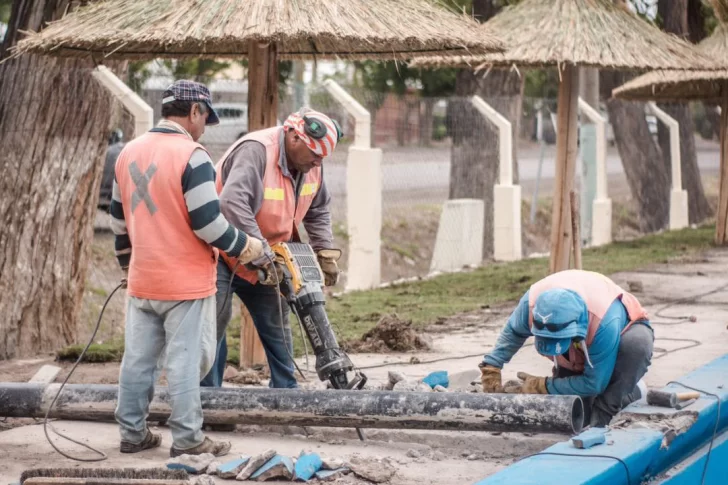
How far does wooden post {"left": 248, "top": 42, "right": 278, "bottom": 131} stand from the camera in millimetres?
8055

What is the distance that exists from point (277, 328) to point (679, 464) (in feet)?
7.73

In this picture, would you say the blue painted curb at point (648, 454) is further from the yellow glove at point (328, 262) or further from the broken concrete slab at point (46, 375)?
the broken concrete slab at point (46, 375)

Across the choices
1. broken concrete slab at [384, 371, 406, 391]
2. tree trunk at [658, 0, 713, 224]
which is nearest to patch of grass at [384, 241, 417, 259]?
tree trunk at [658, 0, 713, 224]

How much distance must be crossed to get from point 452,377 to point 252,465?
7.90 ft

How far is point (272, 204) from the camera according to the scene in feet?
21.7

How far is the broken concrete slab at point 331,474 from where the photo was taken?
5.58 m

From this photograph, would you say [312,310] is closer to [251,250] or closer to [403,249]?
[251,250]

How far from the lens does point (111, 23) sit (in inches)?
298

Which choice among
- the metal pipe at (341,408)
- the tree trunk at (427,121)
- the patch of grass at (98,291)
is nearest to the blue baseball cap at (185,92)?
the metal pipe at (341,408)

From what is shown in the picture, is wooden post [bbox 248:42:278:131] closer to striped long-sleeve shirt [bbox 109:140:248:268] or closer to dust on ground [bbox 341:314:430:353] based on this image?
dust on ground [bbox 341:314:430:353]

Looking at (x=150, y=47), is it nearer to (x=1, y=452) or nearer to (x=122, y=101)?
(x=122, y=101)

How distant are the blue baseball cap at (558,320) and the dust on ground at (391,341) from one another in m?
3.36

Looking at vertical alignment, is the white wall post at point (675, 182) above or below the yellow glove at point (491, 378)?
above

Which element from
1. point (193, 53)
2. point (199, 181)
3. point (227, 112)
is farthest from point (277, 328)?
point (227, 112)
